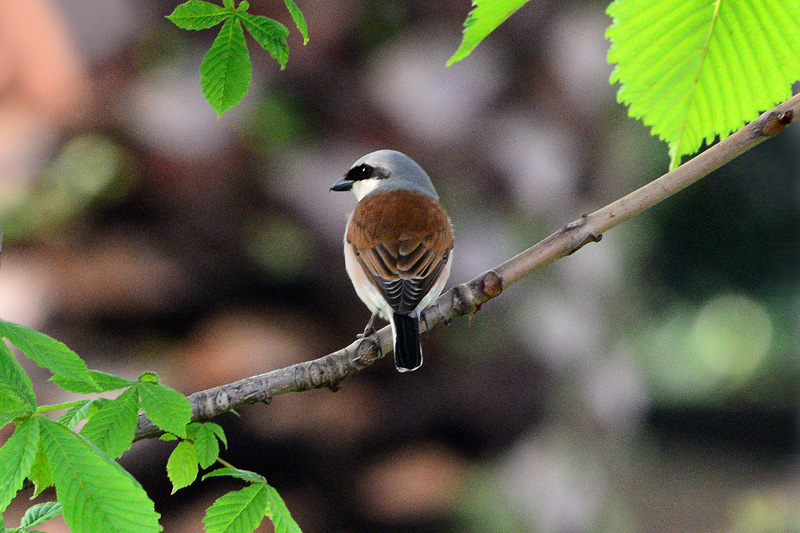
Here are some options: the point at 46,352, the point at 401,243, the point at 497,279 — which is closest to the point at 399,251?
the point at 401,243

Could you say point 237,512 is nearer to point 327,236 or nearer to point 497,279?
point 497,279

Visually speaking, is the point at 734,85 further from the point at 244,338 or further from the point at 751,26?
the point at 244,338

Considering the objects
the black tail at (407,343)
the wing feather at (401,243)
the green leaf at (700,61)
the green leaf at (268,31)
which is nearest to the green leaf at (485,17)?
the green leaf at (700,61)

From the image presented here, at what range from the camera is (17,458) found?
23.9 inches

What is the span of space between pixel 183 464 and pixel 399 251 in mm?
741

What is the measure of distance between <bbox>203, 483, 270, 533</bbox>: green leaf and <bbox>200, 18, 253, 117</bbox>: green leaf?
41cm

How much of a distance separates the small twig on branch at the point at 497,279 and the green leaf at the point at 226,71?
1.04 feet

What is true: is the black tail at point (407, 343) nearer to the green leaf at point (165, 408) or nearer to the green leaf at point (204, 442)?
the green leaf at point (204, 442)

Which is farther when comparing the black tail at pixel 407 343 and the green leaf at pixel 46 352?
the black tail at pixel 407 343

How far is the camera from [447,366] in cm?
252

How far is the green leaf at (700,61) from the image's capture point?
2.12 feet

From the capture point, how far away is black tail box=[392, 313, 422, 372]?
1171 millimetres

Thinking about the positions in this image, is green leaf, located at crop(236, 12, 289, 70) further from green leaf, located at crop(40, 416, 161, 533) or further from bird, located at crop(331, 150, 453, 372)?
bird, located at crop(331, 150, 453, 372)

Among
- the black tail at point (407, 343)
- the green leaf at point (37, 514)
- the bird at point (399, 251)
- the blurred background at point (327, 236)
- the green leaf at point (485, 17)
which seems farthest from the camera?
the blurred background at point (327, 236)
